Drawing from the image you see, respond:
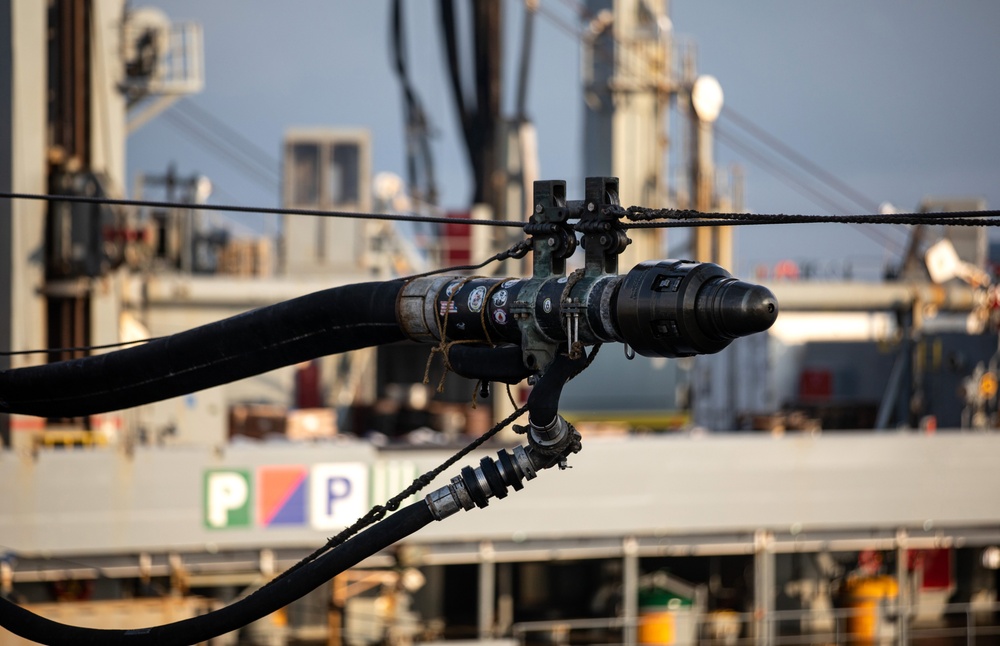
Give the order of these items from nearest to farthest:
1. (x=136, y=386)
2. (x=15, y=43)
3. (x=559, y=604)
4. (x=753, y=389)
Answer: (x=136, y=386) < (x=15, y=43) < (x=559, y=604) < (x=753, y=389)

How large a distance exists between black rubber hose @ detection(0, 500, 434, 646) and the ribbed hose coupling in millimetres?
107

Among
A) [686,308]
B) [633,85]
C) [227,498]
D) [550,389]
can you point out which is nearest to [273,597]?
[550,389]

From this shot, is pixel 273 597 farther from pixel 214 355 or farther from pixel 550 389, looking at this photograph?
pixel 550 389

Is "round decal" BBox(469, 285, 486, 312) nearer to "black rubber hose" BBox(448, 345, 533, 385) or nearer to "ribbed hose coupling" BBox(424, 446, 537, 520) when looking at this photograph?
"black rubber hose" BBox(448, 345, 533, 385)

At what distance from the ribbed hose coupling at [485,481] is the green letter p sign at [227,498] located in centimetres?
1335

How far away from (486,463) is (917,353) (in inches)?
908

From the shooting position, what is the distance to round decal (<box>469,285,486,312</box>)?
205 inches

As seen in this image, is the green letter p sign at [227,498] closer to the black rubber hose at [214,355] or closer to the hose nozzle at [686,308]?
the black rubber hose at [214,355]

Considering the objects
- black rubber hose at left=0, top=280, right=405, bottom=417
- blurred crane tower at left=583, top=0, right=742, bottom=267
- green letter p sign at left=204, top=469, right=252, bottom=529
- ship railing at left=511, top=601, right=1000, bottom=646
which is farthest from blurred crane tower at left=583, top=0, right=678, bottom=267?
black rubber hose at left=0, top=280, right=405, bottom=417

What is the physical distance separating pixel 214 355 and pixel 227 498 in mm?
12441

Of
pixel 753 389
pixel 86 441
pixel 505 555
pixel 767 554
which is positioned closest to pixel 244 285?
pixel 86 441

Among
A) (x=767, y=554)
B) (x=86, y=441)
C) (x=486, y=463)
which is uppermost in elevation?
(x=486, y=463)

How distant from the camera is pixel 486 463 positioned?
4.97 meters

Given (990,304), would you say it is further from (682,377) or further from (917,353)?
(682,377)
